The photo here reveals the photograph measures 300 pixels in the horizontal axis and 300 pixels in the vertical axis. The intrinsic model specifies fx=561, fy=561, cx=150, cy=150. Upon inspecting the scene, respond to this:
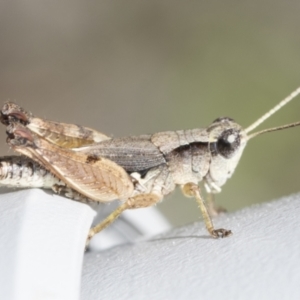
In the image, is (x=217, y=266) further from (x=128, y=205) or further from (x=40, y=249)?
(x=128, y=205)

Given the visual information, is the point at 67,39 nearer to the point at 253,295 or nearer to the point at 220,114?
the point at 220,114

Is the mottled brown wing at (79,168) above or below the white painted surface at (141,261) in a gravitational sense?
above

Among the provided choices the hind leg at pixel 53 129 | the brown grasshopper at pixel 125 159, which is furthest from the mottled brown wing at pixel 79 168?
the hind leg at pixel 53 129

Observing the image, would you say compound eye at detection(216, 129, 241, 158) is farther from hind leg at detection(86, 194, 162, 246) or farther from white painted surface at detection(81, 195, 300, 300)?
white painted surface at detection(81, 195, 300, 300)

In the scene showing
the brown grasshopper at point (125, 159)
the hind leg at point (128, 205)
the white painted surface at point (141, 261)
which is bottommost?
the white painted surface at point (141, 261)

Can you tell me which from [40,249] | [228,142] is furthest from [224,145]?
[40,249]

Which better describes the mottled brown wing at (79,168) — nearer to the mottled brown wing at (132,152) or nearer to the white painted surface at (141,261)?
the mottled brown wing at (132,152)

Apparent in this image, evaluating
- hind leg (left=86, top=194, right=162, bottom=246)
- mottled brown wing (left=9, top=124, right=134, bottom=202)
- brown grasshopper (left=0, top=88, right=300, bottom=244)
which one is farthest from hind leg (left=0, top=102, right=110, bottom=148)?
hind leg (left=86, top=194, right=162, bottom=246)
